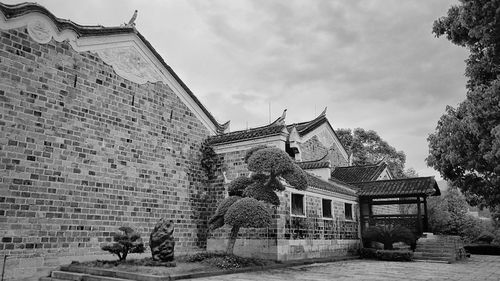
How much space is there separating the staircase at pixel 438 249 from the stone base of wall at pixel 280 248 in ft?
11.3

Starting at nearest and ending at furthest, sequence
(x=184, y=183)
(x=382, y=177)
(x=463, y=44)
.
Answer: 1. (x=463, y=44)
2. (x=184, y=183)
3. (x=382, y=177)

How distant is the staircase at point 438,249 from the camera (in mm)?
14812

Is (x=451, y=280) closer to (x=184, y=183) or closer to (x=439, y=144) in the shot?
(x=439, y=144)

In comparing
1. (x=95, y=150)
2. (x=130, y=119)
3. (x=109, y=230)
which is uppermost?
(x=130, y=119)

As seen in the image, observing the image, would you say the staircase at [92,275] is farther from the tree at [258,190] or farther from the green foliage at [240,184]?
the green foliage at [240,184]

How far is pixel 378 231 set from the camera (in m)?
16.2

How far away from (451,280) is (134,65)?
34.8 ft

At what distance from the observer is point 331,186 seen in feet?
51.9

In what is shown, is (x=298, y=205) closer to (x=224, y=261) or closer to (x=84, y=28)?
(x=224, y=261)

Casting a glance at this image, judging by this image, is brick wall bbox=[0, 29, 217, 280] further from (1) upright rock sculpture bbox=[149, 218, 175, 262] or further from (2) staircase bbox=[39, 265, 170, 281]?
(1) upright rock sculpture bbox=[149, 218, 175, 262]

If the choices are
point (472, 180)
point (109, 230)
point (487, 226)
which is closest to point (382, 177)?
point (487, 226)

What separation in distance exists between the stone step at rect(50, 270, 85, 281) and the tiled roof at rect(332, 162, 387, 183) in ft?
47.3

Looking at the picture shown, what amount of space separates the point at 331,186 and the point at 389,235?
118 inches

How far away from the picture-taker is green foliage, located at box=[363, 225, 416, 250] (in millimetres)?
15531
